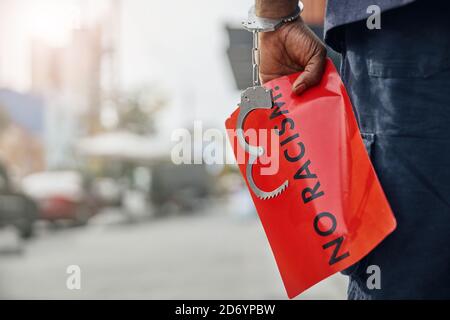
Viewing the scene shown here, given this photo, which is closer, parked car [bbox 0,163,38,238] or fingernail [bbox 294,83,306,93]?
fingernail [bbox 294,83,306,93]

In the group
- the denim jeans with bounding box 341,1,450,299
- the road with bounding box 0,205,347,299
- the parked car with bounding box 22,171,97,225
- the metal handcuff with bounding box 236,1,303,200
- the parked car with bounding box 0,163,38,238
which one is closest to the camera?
the denim jeans with bounding box 341,1,450,299

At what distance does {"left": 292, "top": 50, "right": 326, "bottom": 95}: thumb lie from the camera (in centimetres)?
128

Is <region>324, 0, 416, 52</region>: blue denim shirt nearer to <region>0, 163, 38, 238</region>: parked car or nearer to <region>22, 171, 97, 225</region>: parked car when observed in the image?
<region>0, 163, 38, 238</region>: parked car

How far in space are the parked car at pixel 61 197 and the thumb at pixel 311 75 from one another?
1340cm

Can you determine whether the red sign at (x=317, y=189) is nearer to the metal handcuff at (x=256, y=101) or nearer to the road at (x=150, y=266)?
the metal handcuff at (x=256, y=101)

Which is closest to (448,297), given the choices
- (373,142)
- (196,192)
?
(373,142)

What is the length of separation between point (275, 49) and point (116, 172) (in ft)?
93.3

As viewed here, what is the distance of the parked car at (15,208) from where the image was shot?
12.4 metres

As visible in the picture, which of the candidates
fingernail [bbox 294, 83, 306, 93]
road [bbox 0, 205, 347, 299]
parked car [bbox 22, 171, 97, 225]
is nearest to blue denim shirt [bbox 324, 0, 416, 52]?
fingernail [bbox 294, 83, 306, 93]

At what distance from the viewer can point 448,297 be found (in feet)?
3.87

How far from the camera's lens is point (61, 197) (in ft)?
51.0

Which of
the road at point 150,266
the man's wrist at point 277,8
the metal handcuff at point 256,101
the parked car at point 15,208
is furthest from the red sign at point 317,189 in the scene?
the parked car at point 15,208

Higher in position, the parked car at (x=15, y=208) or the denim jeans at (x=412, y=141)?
the denim jeans at (x=412, y=141)
